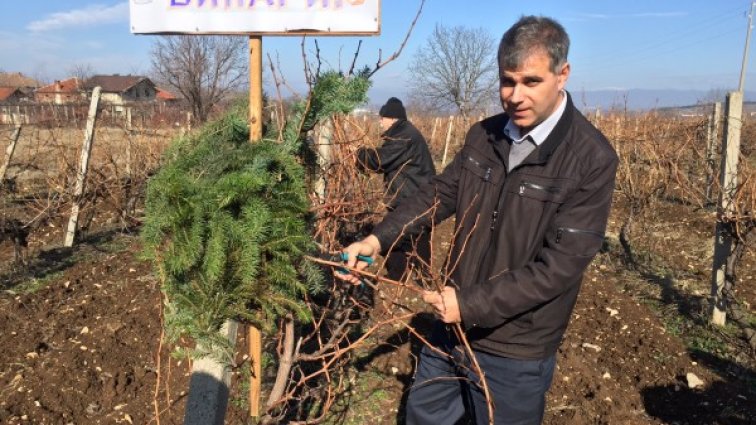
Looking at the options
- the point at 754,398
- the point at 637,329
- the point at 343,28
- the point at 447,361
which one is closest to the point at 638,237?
the point at 637,329

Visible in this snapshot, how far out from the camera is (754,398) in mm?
3809

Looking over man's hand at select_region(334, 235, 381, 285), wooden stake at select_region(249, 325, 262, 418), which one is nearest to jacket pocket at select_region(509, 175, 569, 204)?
man's hand at select_region(334, 235, 381, 285)

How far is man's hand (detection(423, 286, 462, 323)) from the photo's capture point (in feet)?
6.24

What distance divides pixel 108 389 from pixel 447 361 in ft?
7.77

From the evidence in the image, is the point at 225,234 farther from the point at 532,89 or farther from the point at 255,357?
the point at 532,89

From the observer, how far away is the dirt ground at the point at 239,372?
3.47 m

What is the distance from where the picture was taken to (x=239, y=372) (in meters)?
2.64

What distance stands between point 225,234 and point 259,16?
804mm

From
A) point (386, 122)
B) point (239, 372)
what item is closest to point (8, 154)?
point (386, 122)

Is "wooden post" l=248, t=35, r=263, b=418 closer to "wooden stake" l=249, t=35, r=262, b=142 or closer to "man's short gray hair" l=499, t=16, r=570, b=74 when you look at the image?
"wooden stake" l=249, t=35, r=262, b=142

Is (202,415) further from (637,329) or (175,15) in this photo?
(637,329)

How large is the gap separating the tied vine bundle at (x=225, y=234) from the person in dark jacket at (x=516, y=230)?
0.43 m

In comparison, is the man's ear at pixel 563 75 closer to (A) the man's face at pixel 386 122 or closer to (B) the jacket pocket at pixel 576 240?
(B) the jacket pocket at pixel 576 240

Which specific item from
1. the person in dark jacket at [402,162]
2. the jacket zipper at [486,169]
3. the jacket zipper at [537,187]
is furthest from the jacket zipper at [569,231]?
the person in dark jacket at [402,162]
